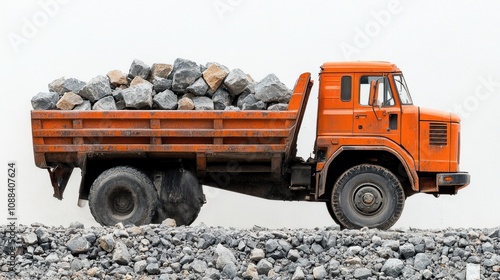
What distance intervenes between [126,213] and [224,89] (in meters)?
2.44

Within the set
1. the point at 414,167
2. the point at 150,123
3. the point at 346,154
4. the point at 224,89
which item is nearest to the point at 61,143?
the point at 150,123

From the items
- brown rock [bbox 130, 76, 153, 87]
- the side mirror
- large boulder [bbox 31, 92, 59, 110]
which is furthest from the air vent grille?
large boulder [bbox 31, 92, 59, 110]

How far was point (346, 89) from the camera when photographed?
14.4 m

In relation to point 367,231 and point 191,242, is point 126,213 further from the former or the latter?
point 367,231

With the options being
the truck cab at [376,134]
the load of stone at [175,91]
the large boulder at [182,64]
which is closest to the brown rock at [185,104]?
the load of stone at [175,91]

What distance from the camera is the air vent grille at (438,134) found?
1432 cm

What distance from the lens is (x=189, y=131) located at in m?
14.2

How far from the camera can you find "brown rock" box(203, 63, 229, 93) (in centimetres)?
1479

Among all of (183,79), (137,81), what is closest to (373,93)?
(183,79)

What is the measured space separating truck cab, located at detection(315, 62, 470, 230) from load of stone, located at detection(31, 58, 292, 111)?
80 cm

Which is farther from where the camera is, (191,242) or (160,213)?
(160,213)

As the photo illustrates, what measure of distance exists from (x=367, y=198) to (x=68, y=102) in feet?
15.7

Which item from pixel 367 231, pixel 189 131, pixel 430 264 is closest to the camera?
pixel 430 264

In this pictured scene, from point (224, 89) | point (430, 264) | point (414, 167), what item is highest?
point (224, 89)
